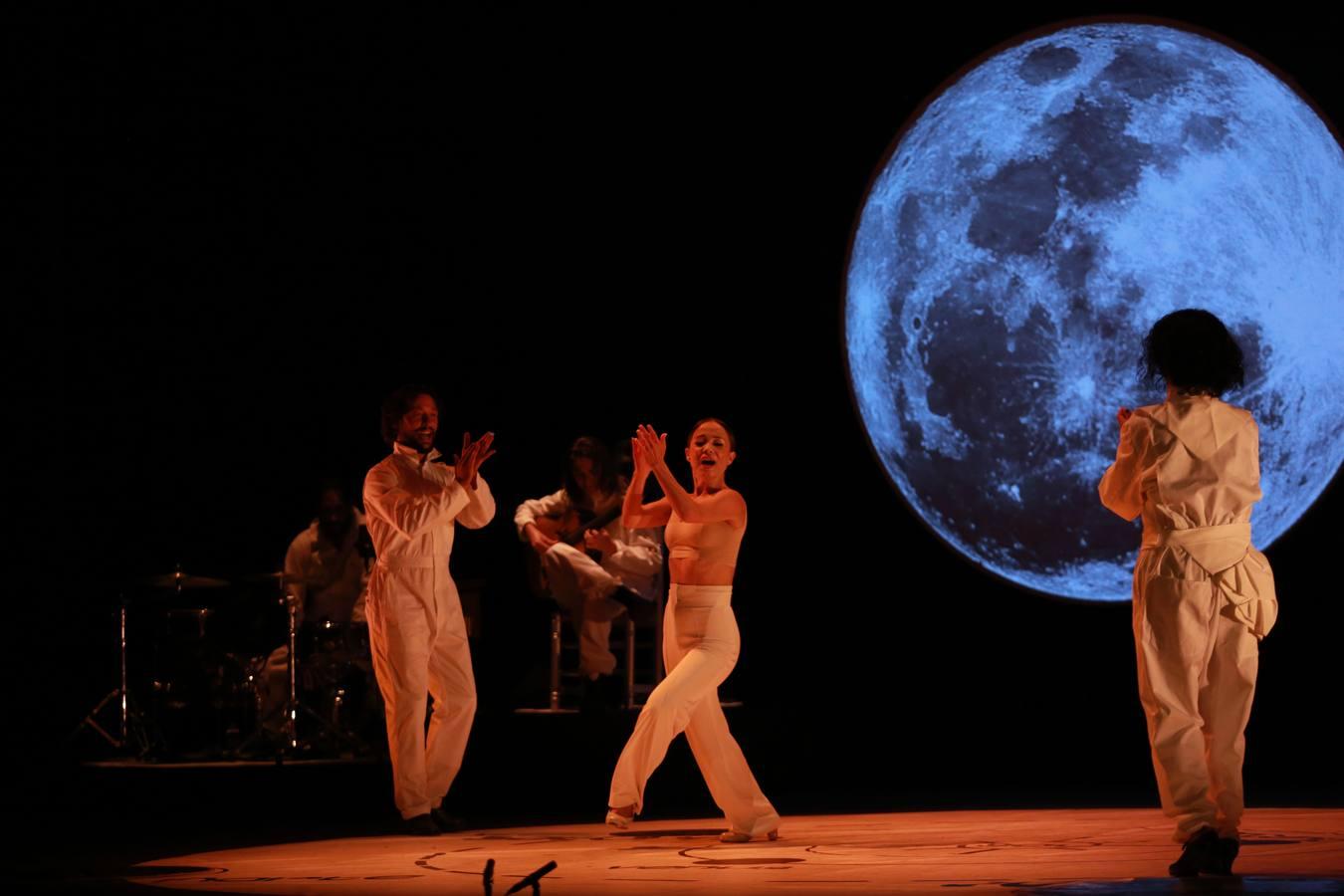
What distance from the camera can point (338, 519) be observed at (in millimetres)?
9336

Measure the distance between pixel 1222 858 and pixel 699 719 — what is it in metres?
2.01

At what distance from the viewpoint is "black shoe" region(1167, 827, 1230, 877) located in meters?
4.59

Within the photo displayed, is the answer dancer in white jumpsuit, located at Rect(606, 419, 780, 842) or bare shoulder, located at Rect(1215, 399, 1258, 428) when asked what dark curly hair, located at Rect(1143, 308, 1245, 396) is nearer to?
bare shoulder, located at Rect(1215, 399, 1258, 428)

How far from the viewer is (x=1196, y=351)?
193 inches

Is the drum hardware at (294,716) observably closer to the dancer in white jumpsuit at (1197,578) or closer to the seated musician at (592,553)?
the seated musician at (592,553)

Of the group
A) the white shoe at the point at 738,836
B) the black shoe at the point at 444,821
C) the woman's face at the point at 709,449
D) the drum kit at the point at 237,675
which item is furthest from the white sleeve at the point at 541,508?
the white shoe at the point at 738,836

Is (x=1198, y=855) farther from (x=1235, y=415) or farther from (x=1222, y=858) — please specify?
(x=1235, y=415)

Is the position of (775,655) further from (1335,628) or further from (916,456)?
(1335,628)

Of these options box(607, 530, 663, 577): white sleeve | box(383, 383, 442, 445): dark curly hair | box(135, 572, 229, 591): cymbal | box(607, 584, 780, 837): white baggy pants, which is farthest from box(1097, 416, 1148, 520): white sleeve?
box(135, 572, 229, 591): cymbal

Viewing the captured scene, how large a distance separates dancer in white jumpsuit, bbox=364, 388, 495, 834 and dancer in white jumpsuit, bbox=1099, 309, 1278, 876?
278 centimetres

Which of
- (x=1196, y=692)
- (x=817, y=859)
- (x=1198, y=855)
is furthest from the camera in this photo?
(x=817, y=859)

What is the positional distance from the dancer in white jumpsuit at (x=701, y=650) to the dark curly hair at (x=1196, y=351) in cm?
171

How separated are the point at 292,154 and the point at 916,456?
411cm

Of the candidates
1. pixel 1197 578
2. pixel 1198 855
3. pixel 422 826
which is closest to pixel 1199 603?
pixel 1197 578
